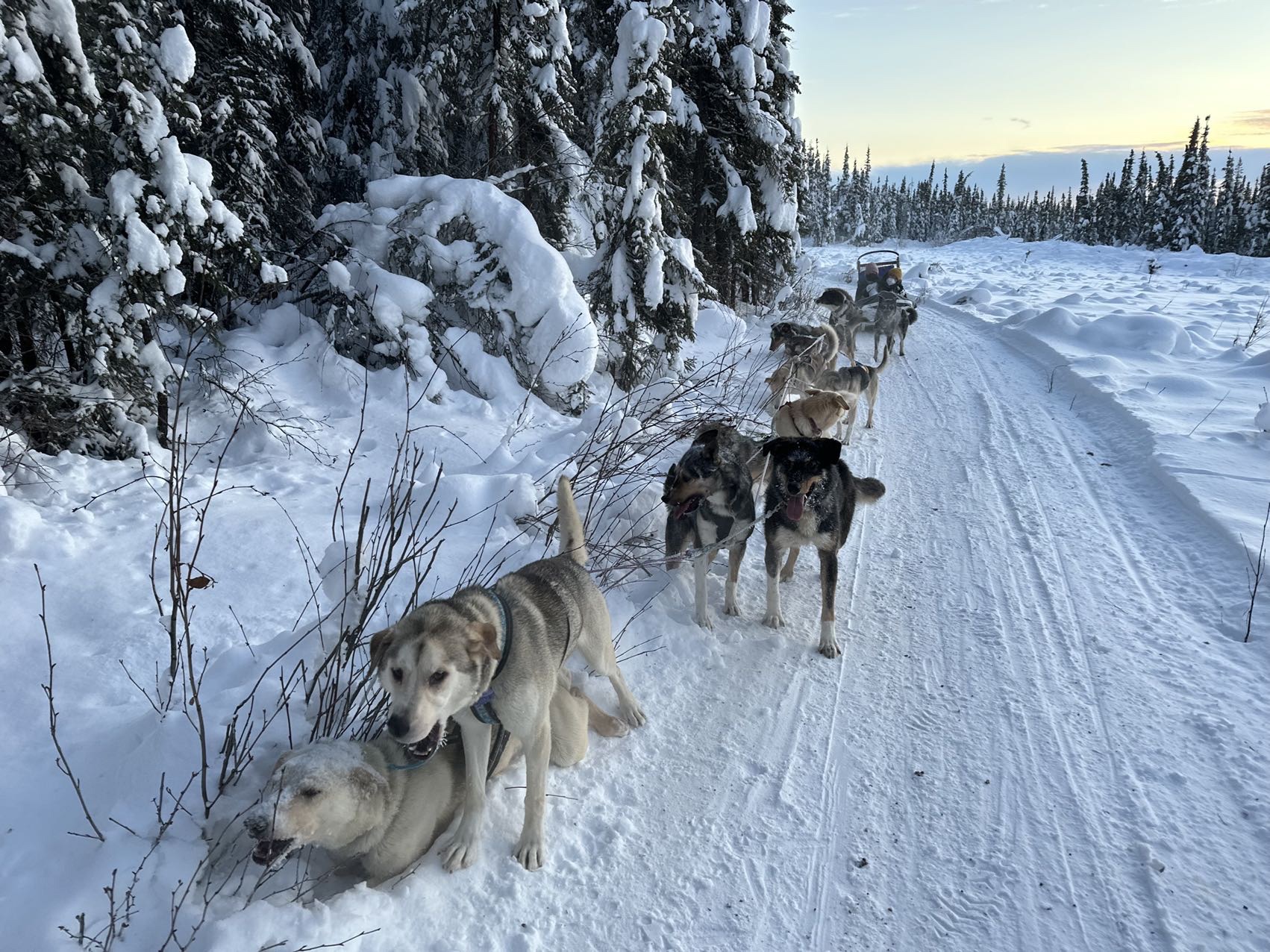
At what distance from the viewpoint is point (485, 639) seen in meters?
2.58

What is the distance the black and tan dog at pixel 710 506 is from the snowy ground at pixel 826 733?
0.93ft

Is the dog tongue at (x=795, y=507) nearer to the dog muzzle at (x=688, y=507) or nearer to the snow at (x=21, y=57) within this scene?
the dog muzzle at (x=688, y=507)

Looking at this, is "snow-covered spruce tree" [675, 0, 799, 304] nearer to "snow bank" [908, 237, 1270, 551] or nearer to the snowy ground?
"snow bank" [908, 237, 1270, 551]

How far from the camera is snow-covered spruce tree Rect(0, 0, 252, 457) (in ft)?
15.7

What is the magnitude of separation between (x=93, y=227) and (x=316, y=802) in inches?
187

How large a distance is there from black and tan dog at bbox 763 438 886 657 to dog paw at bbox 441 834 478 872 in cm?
261

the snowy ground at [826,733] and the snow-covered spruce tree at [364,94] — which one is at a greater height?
the snow-covered spruce tree at [364,94]

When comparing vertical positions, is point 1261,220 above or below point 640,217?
above

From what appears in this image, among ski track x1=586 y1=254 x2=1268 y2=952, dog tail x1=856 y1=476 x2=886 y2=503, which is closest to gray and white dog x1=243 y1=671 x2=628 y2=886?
ski track x1=586 y1=254 x2=1268 y2=952

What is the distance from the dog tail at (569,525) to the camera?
3.80m

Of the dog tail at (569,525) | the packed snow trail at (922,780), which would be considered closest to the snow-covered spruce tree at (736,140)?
the packed snow trail at (922,780)

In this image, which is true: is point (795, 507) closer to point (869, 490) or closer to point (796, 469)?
point (796, 469)

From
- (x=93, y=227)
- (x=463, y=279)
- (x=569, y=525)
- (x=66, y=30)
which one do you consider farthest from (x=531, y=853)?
(x=463, y=279)

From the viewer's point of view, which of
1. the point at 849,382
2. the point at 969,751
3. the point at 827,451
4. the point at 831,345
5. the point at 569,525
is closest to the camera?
the point at 969,751
